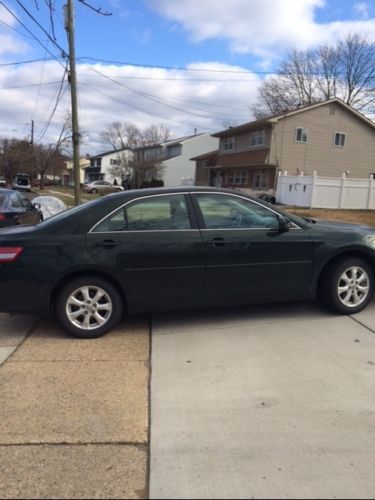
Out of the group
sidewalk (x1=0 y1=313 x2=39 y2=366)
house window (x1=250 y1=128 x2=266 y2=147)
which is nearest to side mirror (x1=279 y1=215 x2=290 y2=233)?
sidewalk (x1=0 y1=313 x2=39 y2=366)

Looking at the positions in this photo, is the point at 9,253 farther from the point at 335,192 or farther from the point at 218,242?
the point at 335,192

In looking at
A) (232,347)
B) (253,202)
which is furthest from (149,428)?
(253,202)

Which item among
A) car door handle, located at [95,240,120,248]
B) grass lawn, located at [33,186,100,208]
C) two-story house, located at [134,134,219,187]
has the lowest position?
grass lawn, located at [33,186,100,208]

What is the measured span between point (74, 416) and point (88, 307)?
5.19 ft

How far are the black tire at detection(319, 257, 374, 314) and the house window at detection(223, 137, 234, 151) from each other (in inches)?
1440

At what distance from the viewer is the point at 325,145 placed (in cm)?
3538

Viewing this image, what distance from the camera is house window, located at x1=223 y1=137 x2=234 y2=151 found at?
40.8 metres

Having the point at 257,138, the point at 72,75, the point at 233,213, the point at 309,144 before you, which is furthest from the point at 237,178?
the point at 233,213

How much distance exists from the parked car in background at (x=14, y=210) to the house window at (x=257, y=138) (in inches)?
1073

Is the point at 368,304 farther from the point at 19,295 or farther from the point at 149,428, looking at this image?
the point at 19,295

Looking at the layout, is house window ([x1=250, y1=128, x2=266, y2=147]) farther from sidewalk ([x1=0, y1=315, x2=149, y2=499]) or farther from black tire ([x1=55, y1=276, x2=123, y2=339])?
sidewalk ([x1=0, y1=315, x2=149, y2=499])

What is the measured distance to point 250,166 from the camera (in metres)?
37.2

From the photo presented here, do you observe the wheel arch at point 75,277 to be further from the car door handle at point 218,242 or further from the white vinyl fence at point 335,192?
the white vinyl fence at point 335,192

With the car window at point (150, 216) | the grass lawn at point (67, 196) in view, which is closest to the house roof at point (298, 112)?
the grass lawn at point (67, 196)
